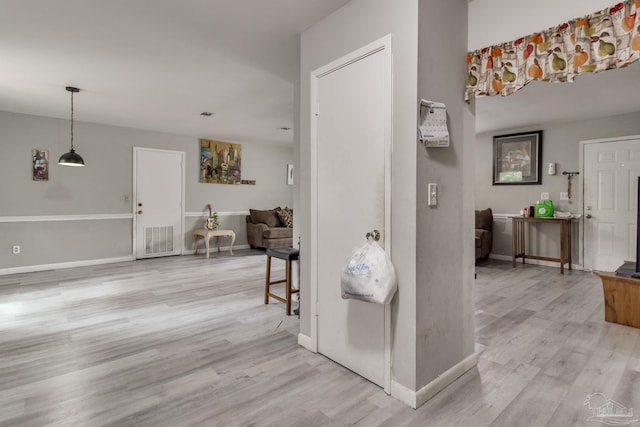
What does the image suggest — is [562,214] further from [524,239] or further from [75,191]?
[75,191]

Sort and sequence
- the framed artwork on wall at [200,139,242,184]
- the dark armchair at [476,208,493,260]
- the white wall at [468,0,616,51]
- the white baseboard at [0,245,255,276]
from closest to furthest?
the white wall at [468,0,616,51], the white baseboard at [0,245,255,276], the dark armchair at [476,208,493,260], the framed artwork on wall at [200,139,242,184]

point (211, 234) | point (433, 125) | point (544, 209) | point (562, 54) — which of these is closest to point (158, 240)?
point (211, 234)

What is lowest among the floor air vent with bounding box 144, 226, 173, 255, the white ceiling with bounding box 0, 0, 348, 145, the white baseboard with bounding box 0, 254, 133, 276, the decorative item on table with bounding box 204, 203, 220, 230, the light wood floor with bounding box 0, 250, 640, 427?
the light wood floor with bounding box 0, 250, 640, 427

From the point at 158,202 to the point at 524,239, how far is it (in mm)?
6587

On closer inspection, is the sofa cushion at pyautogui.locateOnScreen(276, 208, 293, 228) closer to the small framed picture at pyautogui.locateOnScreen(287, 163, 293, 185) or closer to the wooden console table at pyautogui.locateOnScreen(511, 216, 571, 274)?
the small framed picture at pyautogui.locateOnScreen(287, 163, 293, 185)

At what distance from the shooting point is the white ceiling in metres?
2.28

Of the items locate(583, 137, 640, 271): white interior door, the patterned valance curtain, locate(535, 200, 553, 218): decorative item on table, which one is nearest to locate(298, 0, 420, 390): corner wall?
the patterned valance curtain

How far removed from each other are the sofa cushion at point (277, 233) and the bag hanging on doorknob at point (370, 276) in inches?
201

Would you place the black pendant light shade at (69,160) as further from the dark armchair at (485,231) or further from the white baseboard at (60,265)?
the dark armchair at (485,231)

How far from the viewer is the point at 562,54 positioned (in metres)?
1.80

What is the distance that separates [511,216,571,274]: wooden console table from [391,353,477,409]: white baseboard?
3.96 meters

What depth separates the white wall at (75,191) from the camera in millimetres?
4918

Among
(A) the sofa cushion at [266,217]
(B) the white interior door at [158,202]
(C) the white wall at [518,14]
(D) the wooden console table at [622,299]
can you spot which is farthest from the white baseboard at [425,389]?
(B) the white interior door at [158,202]

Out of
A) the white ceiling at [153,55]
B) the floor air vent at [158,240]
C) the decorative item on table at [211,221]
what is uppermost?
the white ceiling at [153,55]
